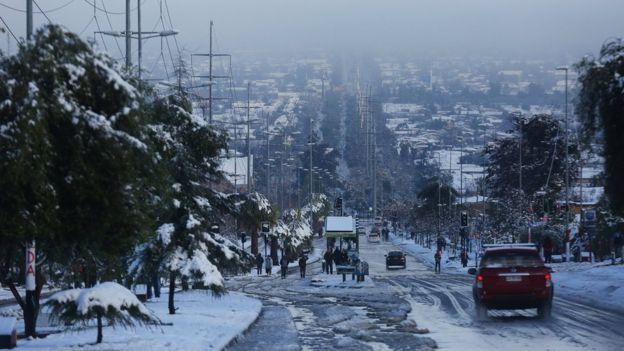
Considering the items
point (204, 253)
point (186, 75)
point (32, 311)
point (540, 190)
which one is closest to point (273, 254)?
point (540, 190)

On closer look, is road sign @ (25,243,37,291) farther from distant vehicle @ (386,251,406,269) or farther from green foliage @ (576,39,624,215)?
distant vehicle @ (386,251,406,269)

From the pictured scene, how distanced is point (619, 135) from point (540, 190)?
9287 cm

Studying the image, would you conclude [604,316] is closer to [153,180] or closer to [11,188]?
[153,180]

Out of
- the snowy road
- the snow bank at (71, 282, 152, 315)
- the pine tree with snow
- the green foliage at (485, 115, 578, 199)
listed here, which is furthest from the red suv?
the green foliage at (485, 115, 578, 199)

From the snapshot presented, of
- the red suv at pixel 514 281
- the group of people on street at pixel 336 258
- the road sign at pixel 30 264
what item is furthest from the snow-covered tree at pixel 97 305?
the group of people on street at pixel 336 258

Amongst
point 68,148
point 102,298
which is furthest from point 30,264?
point 68,148

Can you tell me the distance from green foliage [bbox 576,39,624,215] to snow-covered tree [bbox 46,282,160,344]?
40.9ft

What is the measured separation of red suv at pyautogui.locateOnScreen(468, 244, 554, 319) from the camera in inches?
1075

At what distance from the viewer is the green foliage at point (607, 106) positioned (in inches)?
1014

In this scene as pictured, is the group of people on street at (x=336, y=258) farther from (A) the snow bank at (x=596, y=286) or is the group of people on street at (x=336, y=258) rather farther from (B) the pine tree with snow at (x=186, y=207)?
(B) the pine tree with snow at (x=186, y=207)

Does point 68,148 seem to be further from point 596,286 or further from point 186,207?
point 596,286

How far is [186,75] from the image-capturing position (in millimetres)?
38562

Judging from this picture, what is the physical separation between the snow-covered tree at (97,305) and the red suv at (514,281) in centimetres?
1068

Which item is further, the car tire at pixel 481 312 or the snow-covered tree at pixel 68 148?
the car tire at pixel 481 312
